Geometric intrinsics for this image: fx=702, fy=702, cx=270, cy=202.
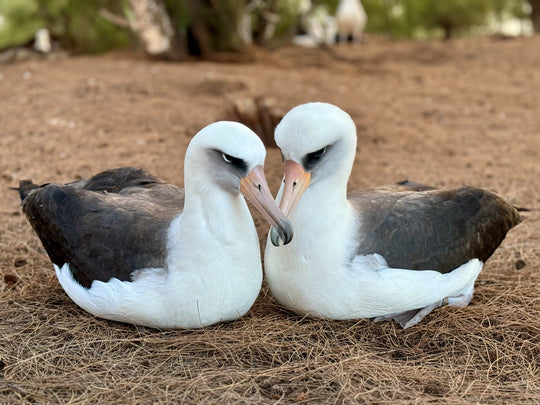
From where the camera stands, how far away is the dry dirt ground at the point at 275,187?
3.91 meters

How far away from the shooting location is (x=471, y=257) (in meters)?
4.73

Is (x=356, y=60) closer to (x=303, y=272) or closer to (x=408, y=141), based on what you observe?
(x=408, y=141)

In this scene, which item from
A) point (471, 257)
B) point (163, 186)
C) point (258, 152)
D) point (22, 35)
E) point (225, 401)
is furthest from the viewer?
point (22, 35)

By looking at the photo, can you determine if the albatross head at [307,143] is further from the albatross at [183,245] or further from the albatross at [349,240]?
the albatross at [183,245]

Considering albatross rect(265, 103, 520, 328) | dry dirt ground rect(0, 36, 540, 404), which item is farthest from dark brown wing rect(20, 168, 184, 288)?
albatross rect(265, 103, 520, 328)

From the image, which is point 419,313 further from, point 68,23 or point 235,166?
point 68,23

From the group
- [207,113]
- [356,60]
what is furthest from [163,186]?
[356,60]

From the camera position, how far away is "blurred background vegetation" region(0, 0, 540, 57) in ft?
48.2

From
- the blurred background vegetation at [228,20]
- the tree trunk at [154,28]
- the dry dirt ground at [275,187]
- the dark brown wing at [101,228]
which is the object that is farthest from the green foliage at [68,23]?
the dark brown wing at [101,228]

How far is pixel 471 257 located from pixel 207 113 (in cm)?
551

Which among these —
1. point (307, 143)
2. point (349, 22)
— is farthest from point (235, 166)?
point (349, 22)

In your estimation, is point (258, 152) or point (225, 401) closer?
point (225, 401)

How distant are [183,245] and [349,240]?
1.03 meters

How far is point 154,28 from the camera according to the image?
47.1ft
